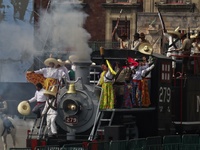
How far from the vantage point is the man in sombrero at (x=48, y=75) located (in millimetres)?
26641

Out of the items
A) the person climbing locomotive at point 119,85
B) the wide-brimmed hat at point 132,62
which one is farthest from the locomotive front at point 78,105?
the wide-brimmed hat at point 132,62

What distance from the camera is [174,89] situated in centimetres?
2852

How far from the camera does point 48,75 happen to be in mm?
26750

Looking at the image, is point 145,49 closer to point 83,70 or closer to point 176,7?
point 83,70

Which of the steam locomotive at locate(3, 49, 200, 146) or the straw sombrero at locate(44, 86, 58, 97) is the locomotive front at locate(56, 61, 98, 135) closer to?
the steam locomotive at locate(3, 49, 200, 146)

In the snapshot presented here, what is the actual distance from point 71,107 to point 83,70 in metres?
1.09

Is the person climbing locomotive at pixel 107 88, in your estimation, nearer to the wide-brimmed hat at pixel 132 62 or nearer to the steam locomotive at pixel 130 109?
the steam locomotive at pixel 130 109

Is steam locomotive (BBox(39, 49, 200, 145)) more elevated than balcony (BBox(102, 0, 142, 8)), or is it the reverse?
balcony (BBox(102, 0, 142, 8))

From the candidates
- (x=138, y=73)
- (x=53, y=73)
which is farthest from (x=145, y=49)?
(x=53, y=73)

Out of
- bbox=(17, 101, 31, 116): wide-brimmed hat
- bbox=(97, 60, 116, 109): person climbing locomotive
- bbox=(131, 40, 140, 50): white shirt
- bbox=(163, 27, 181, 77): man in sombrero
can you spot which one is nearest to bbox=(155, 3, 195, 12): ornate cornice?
bbox=(163, 27, 181, 77): man in sombrero

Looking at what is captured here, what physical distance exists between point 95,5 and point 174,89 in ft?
103

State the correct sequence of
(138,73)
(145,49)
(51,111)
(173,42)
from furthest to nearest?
(173,42) → (145,49) → (138,73) → (51,111)

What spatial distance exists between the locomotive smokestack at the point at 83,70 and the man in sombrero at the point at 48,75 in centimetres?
93

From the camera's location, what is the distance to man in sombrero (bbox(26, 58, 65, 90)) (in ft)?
87.4
